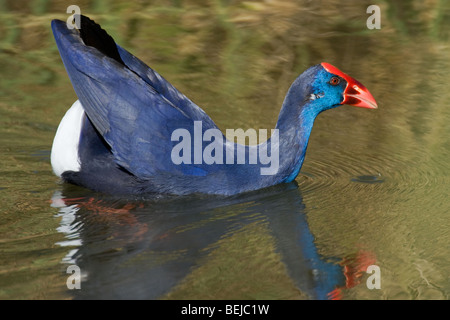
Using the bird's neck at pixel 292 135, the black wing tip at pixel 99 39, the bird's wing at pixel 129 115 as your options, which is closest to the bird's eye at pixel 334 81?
the bird's neck at pixel 292 135

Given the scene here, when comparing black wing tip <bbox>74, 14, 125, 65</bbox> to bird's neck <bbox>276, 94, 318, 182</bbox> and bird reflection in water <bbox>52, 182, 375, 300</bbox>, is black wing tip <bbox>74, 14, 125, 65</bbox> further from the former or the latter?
bird's neck <bbox>276, 94, 318, 182</bbox>

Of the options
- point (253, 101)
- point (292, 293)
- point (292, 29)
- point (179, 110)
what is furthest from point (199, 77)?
point (292, 293)

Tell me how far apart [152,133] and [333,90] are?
49.0 inches

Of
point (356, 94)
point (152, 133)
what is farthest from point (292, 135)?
point (152, 133)

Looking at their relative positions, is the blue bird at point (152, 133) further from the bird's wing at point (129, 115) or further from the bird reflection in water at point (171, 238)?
the bird reflection in water at point (171, 238)

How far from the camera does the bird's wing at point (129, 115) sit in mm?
4684

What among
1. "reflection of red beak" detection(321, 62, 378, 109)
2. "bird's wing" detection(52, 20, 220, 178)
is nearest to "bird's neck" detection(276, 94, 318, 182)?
"reflection of red beak" detection(321, 62, 378, 109)

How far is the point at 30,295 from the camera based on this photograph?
140 inches

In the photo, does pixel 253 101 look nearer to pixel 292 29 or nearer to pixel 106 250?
pixel 292 29

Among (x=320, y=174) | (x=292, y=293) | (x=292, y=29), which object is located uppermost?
(x=292, y=29)

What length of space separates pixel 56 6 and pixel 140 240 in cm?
457

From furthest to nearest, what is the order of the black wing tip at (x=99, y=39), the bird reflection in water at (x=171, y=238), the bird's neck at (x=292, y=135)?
the bird's neck at (x=292, y=135)
the black wing tip at (x=99, y=39)
the bird reflection in water at (x=171, y=238)

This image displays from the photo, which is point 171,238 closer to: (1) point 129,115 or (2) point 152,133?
(2) point 152,133

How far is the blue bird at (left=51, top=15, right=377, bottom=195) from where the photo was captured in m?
4.69
